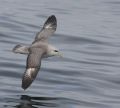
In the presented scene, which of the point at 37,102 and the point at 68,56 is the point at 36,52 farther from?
the point at 68,56

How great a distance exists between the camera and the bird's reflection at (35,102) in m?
12.8

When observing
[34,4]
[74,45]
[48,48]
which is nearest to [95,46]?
[74,45]

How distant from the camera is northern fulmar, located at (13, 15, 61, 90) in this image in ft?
40.6

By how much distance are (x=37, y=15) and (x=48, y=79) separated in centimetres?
787

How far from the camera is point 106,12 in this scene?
23656 millimetres

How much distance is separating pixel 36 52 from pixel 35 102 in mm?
935

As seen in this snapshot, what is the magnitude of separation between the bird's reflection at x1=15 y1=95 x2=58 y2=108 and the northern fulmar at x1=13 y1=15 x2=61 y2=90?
51 cm

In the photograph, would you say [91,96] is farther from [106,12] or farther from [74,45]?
[106,12]

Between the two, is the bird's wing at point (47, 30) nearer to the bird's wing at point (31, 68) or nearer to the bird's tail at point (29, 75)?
the bird's wing at point (31, 68)

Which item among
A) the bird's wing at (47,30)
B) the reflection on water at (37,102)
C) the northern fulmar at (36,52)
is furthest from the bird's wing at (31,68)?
the bird's wing at (47,30)

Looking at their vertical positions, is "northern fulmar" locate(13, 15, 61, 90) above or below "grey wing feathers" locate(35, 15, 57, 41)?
below

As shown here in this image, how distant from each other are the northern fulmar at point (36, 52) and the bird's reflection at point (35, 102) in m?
0.51

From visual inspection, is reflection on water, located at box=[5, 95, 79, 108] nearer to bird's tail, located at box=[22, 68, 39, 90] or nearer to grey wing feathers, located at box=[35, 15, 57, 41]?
bird's tail, located at box=[22, 68, 39, 90]

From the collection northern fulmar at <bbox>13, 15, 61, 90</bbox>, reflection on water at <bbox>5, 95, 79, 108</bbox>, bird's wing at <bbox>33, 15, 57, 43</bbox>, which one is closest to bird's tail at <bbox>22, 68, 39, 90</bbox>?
northern fulmar at <bbox>13, 15, 61, 90</bbox>
